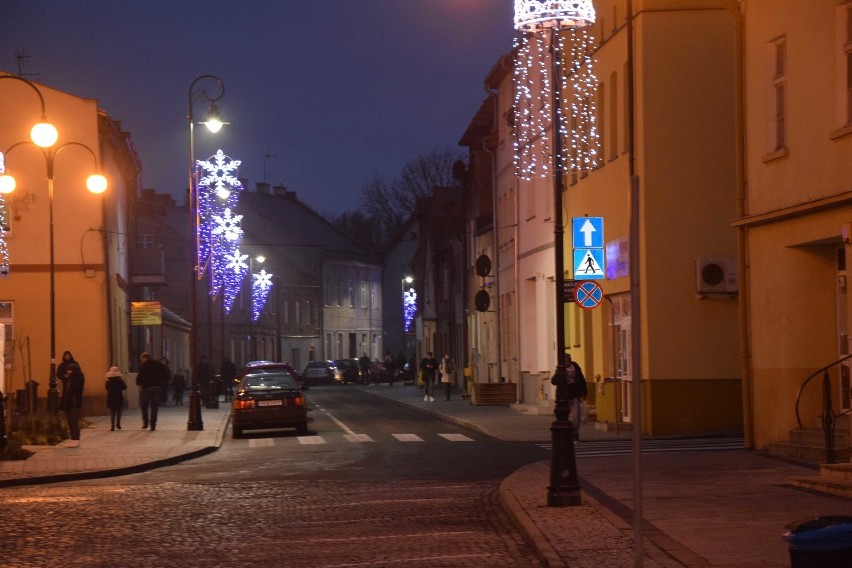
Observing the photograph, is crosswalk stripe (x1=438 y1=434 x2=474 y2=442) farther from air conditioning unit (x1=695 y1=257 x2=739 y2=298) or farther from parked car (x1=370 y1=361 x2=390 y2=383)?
parked car (x1=370 y1=361 x2=390 y2=383)

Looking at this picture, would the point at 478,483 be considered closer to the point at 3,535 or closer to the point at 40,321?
the point at 3,535

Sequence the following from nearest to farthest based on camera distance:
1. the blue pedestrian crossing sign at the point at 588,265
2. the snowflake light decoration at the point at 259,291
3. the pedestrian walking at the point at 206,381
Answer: the blue pedestrian crossing sign at the point at 588,265
the pedestrian walking at the point at 206,381
the snowflake light decoration at the point at 259,291

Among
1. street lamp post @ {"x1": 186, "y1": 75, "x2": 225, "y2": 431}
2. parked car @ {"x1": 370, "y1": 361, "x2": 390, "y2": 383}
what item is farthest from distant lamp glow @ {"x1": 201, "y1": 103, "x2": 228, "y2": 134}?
parked car @ {"x1": 370, "y1": 361, "x2": 390, "y2": 383}

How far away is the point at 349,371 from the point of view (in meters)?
80.5

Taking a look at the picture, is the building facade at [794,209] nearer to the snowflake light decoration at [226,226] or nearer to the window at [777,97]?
the window at [777,97]

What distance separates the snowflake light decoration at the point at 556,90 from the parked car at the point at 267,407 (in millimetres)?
7884

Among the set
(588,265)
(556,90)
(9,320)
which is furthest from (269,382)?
(556,90)

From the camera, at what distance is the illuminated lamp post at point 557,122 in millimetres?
13766

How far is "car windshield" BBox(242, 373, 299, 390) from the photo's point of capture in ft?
95.5

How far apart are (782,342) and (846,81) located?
423 cm

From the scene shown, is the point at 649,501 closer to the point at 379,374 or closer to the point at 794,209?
the point at 794,209

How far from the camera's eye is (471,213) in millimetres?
53844

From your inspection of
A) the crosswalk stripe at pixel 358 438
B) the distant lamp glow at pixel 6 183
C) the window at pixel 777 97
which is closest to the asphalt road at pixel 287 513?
the crosswalk stripe at pixel 358 438

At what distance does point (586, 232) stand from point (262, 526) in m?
11.5
